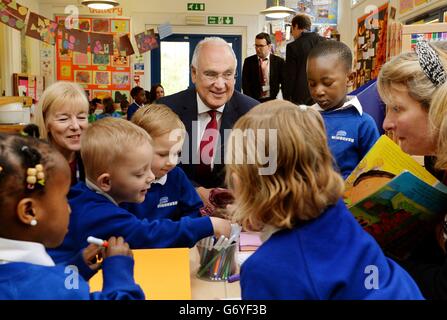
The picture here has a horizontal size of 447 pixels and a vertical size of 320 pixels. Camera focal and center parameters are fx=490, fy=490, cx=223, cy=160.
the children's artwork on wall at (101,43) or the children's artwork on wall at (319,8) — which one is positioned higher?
the children's artwork on wall at (319,8)

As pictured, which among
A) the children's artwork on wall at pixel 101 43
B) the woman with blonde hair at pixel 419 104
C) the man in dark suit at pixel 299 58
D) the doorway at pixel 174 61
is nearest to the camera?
the woman with blonde hair at pixel 419 104

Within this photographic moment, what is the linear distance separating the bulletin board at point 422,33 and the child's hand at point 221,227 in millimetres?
1841

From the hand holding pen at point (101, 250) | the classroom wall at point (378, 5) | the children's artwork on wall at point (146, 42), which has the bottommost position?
the hand holding pen at point (101, 250)

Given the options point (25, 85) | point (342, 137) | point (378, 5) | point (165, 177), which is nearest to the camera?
point (165, 177)

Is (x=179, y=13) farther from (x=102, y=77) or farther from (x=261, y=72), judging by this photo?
(x=261, y=72)

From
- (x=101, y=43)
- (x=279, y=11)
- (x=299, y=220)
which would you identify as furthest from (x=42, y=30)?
(x=299, y=220)

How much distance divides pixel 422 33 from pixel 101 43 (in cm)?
300

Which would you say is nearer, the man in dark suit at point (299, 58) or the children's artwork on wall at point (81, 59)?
the man in dark suit at point (299, 58)

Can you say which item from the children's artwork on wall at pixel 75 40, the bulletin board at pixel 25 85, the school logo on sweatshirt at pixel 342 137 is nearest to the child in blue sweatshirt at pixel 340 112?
the school logo on sweatshirt at pixel 342 137

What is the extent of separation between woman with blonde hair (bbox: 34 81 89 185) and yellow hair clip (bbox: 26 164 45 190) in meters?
1.02

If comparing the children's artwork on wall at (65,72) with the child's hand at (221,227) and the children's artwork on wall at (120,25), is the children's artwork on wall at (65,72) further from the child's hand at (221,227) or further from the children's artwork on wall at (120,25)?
the child's hand at (221,227)

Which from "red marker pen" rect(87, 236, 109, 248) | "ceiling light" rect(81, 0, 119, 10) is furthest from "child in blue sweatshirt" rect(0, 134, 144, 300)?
"ceiling light" rect(81, 0, 119, 10)

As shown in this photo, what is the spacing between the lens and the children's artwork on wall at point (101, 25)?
26.2ft

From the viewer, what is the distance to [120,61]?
809 centimetres
